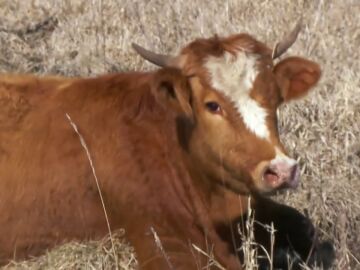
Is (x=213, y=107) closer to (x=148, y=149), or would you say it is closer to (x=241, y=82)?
(x=241, y=82)

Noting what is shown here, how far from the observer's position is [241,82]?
19.7ft

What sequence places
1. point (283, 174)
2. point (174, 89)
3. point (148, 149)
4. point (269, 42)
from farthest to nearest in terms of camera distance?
point (269, 42) → point (148, 149) → point (174, 89) → point (283, 174)

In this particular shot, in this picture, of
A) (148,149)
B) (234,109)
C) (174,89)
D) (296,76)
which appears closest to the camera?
(234,109)

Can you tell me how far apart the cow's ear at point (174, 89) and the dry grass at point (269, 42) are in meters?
1.08

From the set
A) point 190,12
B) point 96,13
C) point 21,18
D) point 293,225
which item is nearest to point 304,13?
point 190,12

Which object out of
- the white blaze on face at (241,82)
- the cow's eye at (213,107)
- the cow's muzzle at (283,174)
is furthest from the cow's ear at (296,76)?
the cow's muzzle at (283,174)

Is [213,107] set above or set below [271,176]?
above

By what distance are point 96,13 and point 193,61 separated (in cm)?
403

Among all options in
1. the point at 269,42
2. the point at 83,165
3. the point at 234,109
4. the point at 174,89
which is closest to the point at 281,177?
the point at 234,109

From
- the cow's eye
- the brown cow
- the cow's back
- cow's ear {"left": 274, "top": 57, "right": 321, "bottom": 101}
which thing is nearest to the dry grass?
the cow's back

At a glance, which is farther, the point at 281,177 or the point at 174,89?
the point at 174,89

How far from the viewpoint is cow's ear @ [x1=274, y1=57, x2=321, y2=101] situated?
6430 mm

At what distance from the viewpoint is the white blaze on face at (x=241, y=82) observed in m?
5.88

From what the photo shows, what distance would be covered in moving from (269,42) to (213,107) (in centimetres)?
321
